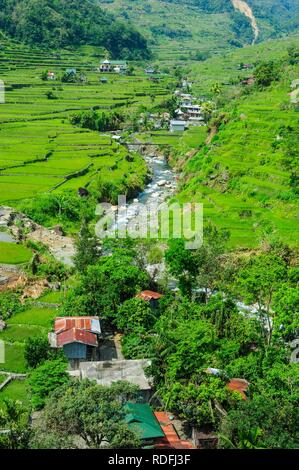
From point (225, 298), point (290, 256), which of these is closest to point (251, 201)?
point (290, 256)

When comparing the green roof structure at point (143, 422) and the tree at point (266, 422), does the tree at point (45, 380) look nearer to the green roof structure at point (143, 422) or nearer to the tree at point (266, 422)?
the green roof structure at point (143, 422)

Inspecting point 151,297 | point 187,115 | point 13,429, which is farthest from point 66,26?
point 13,429

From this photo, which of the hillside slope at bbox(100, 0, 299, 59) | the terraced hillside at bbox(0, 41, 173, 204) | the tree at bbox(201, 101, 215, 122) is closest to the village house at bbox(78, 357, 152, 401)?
the terraced hillside at bbox(0, 41, 173, 204)

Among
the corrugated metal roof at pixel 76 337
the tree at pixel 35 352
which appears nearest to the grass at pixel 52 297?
the corrugated metal roof at pixel 76 337

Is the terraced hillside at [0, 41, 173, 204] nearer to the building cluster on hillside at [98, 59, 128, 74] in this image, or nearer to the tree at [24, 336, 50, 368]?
the building cluster on hillside at [98, 59, 128, 74]
